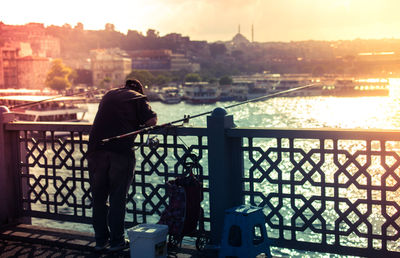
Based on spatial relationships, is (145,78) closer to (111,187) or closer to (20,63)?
(111,187)

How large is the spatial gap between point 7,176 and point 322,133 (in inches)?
119

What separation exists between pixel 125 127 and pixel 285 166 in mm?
35588

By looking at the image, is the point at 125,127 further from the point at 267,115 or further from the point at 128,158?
the point at 267,115

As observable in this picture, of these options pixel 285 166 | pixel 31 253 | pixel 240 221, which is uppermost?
pixel 240 221

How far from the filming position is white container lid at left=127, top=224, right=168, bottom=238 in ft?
13.8

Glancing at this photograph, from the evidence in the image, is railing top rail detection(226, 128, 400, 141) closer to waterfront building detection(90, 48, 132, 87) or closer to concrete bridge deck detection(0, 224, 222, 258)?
concrete bridge deck detection(0, 224, 222, 258)

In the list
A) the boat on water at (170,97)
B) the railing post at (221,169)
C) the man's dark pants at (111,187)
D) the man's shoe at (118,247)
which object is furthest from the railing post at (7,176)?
the boat on water at (170,97)

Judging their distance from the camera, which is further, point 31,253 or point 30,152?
point 30,152

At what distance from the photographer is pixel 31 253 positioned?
15.6ft

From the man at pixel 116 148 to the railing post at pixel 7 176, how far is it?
139 centimetres

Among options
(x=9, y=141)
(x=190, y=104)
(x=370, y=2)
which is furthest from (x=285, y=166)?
(x=190, y=104)

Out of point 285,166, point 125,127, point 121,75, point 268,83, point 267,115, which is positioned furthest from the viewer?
point 121,75

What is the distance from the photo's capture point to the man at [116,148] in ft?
14.5

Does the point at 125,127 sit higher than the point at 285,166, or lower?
higher
